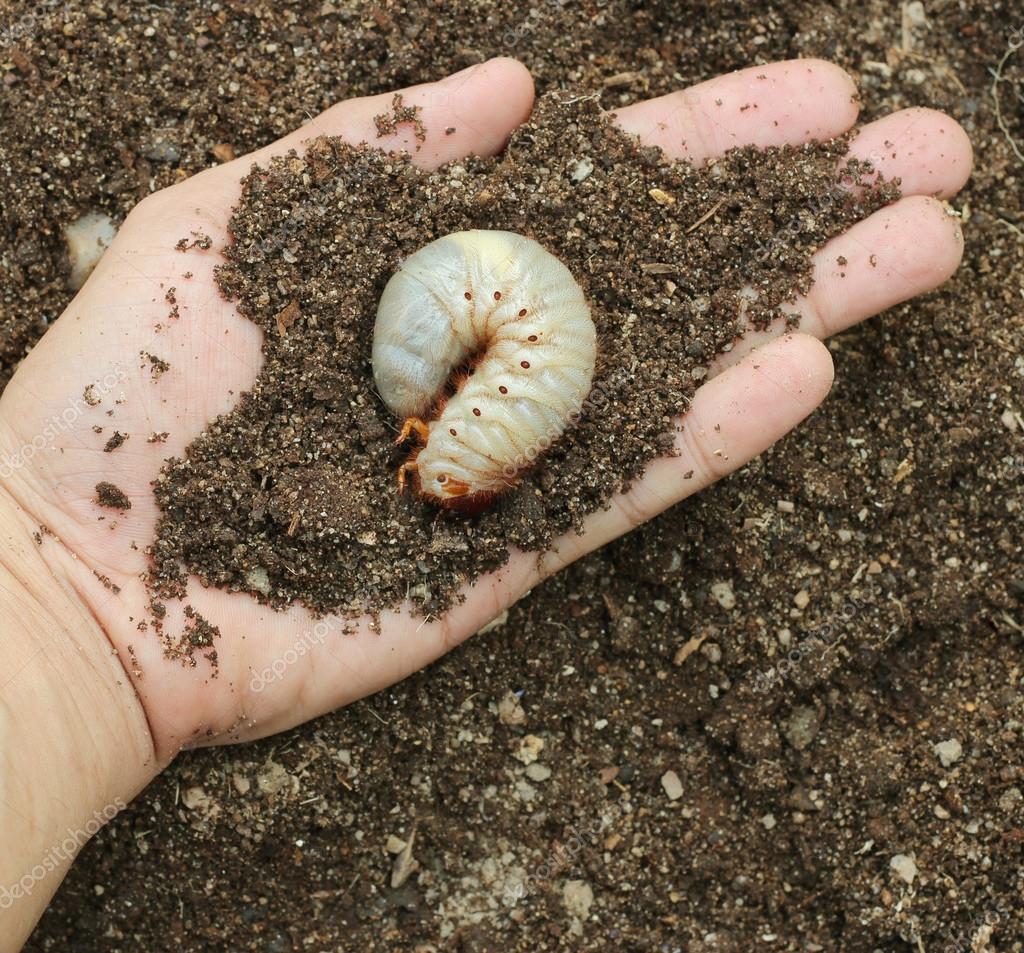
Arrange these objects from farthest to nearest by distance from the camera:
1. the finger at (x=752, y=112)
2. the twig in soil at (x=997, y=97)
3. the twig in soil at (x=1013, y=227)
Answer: the twig in soil at (x=997, y=97), the twig in soil at (x=1013, y=227), the finger at (x=752, y=112)

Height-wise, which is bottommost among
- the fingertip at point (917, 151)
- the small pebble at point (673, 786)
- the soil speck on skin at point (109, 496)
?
the small pebble at point (673, 786)

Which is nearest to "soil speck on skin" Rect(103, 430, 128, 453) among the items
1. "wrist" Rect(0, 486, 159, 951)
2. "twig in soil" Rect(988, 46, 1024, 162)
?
"wrist" Rect(0, 486, 159, 951)

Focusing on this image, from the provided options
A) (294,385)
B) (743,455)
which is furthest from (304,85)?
(743,455)

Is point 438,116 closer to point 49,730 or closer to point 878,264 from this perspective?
point 878,264

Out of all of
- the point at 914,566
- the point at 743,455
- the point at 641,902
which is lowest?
the point at 641,902

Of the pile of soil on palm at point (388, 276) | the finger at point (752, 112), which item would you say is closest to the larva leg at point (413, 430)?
the pile of soil on palm at point (388, 276)

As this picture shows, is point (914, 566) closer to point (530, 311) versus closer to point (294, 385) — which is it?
point (530, 311)

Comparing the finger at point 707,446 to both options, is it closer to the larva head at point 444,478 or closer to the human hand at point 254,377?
the human hand at point 254,377

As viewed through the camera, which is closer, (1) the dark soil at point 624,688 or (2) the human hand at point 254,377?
(2) the human hand at point 254,377
